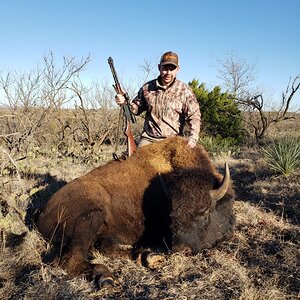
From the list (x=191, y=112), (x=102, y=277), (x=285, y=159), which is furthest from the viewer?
(x=285, y=159)

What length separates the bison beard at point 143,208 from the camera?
439 centimetres

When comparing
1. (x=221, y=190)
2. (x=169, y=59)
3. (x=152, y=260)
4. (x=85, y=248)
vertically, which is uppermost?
(x=169, y=59)

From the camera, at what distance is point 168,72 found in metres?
5.81

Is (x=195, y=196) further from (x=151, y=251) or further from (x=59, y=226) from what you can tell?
(x=59, y=226)

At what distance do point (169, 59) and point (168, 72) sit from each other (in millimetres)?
206

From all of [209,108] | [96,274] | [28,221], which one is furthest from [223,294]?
[209,108]

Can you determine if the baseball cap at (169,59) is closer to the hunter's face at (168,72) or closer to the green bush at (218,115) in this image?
the hunter's face at (168,72)

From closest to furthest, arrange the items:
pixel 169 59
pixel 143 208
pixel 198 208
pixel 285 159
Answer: pixel 198 208, pixel 143 208, pixel 169 59, pixel 285 159

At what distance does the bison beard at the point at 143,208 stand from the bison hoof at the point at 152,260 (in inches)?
8.5

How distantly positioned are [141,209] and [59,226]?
1.09 m

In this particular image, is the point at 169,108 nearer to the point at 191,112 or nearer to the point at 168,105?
the point at 168,105

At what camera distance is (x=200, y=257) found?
459 centimetres

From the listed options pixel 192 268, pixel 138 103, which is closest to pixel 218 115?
pixel 138 103

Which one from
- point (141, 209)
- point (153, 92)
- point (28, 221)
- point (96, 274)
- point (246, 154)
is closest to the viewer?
point (96, 274)
